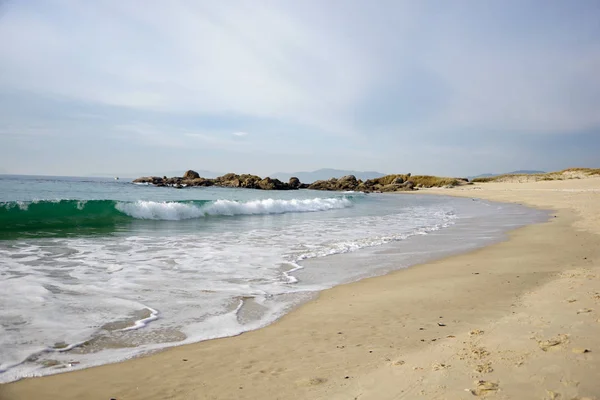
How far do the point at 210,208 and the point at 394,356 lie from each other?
1981 centimetres

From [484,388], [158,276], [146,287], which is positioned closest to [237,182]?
[158,276]

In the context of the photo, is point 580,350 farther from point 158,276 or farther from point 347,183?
point 347,183

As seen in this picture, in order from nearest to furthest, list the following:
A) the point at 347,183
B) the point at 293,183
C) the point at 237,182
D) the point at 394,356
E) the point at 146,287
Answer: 1. the point at 394,356
2. the point at 146,287
3. the point at 237,182
4. the point at 293,183
5. the point at 347,183

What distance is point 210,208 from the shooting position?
22.1 metres

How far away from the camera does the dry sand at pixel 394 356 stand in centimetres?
266

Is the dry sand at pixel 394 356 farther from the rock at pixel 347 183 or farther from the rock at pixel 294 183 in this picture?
the rock at pixel 294 183

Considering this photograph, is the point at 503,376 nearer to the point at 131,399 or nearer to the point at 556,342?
the point at 556,342

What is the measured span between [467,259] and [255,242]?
5537 mm

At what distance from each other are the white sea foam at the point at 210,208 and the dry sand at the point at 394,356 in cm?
1560

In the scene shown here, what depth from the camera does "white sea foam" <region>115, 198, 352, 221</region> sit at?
749 inches

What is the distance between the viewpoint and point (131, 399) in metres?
2.70

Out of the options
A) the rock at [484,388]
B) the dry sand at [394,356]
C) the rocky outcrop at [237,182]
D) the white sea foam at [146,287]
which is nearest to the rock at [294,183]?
the rocky outcrop at [237,182]

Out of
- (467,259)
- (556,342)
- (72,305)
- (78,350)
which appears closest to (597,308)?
(556,342)

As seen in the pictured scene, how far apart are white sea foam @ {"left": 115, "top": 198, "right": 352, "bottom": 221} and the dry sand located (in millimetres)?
15603
